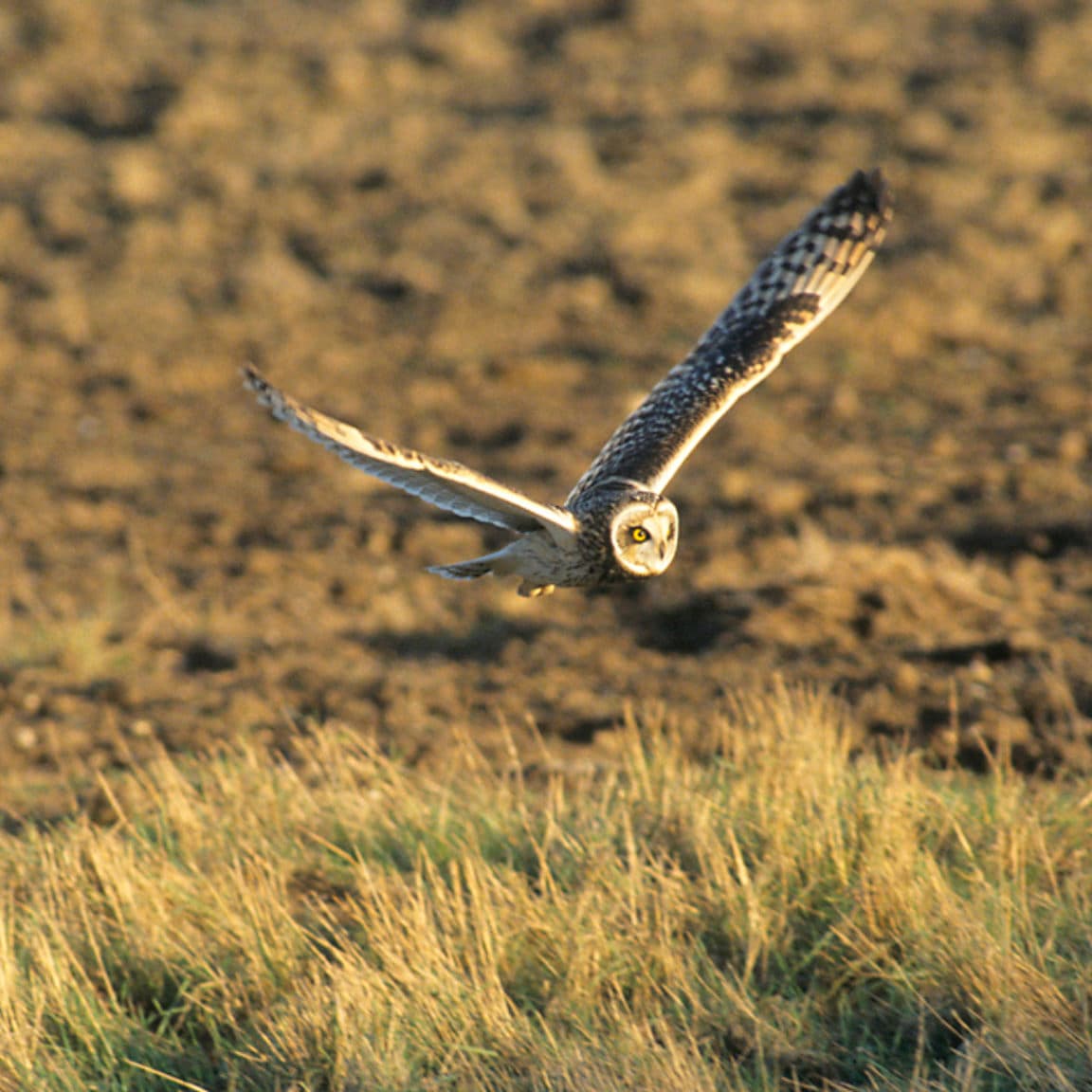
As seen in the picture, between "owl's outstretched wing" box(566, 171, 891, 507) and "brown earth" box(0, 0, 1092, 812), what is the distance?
1176 mm

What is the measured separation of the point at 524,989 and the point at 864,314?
10664 millimetres

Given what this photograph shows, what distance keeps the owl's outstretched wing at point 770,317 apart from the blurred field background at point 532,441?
129cm

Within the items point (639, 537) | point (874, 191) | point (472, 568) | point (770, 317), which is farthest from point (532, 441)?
point (639, 537)

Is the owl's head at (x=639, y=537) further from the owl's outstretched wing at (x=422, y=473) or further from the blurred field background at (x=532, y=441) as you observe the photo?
the blurred field background at (x=532, y=441)

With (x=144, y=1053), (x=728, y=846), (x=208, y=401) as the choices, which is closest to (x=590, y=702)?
(x=728, y=846)

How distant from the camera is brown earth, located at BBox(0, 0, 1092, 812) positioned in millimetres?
7629

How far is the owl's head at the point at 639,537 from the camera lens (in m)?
4.98

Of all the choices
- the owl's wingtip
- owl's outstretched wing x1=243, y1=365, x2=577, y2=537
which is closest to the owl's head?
owl's outstretched wing x1=243, y1=365, x2=577, y2=537

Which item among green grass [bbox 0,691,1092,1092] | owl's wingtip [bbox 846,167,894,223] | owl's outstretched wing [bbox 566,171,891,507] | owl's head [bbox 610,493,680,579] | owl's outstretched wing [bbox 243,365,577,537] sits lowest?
green grass [bbox 0,691,1092,1092]

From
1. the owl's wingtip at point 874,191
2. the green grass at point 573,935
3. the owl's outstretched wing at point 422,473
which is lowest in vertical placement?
the green grass at point 573,935

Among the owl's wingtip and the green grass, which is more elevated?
the owl's wingtip

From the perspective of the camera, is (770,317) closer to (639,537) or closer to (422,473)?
(639,537)

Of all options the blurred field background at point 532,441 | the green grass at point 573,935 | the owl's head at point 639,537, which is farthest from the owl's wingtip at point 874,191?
the green grass at point 573,935

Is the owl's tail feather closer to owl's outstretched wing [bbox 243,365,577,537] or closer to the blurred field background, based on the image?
owl's outstretched wing [bbox 243,365,577,537]
